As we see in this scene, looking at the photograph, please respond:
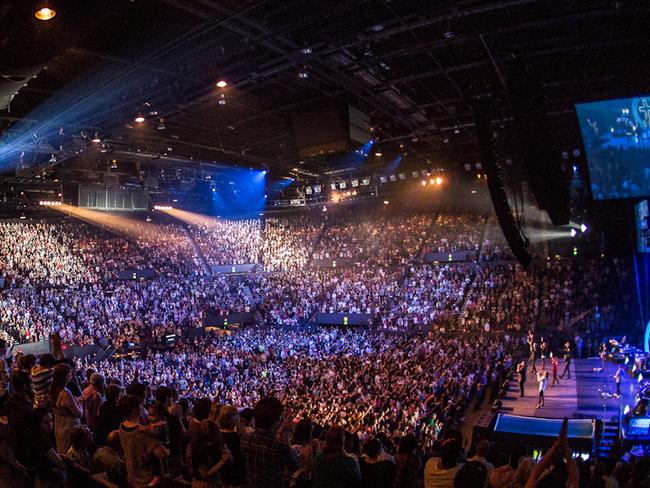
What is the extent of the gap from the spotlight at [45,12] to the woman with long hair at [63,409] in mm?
2847

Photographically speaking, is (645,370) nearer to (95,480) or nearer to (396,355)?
(396,355)

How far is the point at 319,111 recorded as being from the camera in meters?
10.5

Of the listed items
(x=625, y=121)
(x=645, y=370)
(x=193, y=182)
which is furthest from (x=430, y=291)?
(x=625, y=121)

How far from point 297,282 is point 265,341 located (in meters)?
7.43

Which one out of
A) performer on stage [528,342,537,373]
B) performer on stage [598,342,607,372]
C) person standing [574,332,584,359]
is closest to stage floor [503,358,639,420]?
performer on stage [598,342,607,372]

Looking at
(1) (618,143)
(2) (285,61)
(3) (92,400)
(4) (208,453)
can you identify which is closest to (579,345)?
(1) (618,143)

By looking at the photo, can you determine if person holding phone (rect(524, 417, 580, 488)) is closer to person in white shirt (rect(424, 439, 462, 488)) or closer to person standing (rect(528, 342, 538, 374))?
person in white shirt (rect(424, 439, 462, 488))

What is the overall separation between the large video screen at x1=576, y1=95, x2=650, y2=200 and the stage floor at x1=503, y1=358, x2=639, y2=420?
5.25m

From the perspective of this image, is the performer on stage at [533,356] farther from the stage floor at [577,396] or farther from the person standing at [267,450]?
the person standing at [267,450]

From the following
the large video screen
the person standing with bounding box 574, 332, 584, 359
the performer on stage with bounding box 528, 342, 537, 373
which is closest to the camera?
the large video screen

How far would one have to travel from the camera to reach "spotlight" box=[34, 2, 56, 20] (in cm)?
363

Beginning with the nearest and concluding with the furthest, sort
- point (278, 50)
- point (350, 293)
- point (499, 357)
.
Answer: point (278, 50)
point (499, 357)
point (350, 293)

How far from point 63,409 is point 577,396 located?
42.5ft

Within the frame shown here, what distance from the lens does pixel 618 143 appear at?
32.8 ft
